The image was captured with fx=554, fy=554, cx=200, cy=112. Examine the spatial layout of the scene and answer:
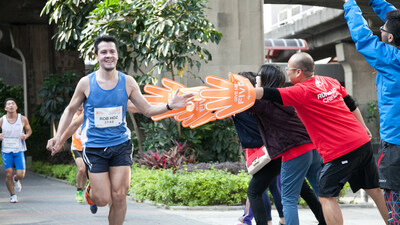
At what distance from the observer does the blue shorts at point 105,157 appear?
215 inches

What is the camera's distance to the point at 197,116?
5.98m

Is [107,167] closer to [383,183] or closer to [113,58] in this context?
[113,58]

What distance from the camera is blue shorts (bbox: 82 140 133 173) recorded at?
5.45 m

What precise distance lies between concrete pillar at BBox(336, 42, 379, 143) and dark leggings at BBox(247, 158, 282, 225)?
30.4 m

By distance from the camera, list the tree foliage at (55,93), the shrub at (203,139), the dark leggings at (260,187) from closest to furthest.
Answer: the dark leggings at (260,187) → the shrub at (203,139) → the tree foliage at (55,93)

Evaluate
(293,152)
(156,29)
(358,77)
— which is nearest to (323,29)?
(358,77)

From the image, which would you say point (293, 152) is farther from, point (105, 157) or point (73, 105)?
point (73, 105)

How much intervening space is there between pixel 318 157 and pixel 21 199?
7384mm

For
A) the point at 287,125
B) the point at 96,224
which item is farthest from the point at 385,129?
the point at 96,224

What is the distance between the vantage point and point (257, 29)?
45.9ft

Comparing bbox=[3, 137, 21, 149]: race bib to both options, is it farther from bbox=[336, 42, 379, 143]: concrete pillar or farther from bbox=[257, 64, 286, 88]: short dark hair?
bbox=[336, 42, 379, 143]: concrete pillar

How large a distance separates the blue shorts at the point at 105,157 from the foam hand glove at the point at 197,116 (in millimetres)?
819

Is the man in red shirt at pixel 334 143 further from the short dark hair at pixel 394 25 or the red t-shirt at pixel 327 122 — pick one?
the short dark hair at pixel 394 25

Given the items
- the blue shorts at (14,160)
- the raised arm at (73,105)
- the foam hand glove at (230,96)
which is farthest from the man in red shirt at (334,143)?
the blue shorts at (14,160)
